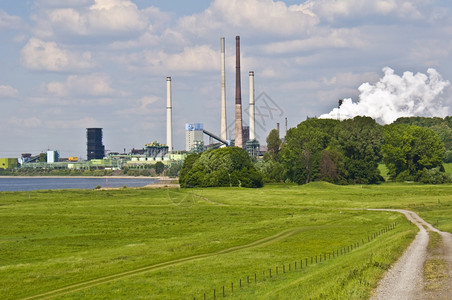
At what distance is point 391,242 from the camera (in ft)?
227

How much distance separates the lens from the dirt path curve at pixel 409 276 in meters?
43.0

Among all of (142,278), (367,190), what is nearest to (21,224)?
(142,278)

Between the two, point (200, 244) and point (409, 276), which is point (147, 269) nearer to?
point (200, 244)

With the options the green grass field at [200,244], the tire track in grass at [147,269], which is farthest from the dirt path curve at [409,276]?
the tire track in grass at [147,269]

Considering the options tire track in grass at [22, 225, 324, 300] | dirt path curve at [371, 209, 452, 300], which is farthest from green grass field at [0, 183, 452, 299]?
dirt path curve at [371, 209, 452, 300]

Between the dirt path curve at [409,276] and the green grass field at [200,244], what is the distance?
3.26 ft

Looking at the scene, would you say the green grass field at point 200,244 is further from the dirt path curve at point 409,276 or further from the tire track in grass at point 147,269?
the dirt path curve at point 409,276

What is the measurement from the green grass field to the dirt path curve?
99 centimetres

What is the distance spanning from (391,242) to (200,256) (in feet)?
67.9

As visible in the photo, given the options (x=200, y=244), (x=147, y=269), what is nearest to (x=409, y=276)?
(x=147, y=269)

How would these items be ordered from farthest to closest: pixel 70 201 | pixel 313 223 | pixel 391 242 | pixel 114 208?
pixel 70 201 → pixel 114 208 → pixel 313 223 → pixel 391 242

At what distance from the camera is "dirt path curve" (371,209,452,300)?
4300 centimetres

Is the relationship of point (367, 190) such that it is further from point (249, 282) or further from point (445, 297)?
point (445, 297)

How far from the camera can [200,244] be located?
271 ft
